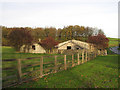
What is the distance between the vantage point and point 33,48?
45031 millimetres

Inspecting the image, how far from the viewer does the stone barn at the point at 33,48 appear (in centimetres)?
4427

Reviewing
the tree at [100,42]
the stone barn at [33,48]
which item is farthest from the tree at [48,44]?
the tree at [100,42]

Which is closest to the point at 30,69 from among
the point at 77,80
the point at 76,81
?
the point at 77,80

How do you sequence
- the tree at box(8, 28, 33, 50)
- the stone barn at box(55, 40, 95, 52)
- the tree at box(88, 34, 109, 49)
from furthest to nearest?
the tree at box(88, 34, 109, 49), the tree at box(8, 28, 33, 50), the stone barn at box(55, 40, 95, 52)

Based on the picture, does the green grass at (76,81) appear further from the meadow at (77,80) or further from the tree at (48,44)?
the tree at (48,44)

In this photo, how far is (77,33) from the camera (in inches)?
3816

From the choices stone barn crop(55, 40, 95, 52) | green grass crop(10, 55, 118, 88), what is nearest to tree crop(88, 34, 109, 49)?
stone barn crop(55, 40, 95, 52)

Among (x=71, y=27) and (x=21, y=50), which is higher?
(x=71, y=27)

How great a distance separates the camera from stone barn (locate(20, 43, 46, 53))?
4427 cm

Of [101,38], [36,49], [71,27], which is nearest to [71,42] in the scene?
[36,49]

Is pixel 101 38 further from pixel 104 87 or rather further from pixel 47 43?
pixel 104 87

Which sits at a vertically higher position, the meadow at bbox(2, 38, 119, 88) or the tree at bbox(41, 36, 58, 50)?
the tree at bbox(41, 36, 58, 50)

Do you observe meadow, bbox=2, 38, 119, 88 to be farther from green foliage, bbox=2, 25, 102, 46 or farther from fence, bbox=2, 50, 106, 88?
green foliage, bbox=2, 25, 102, 46

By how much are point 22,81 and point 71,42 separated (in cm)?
3796
